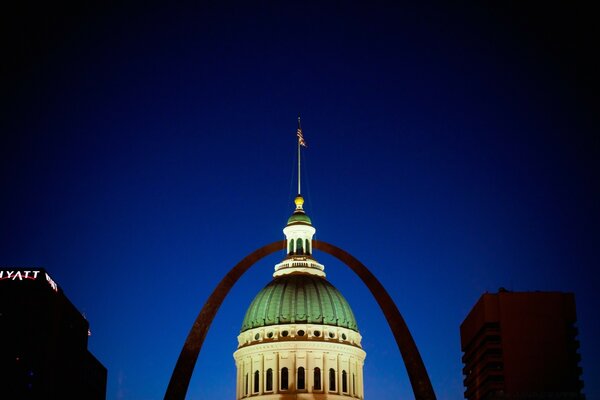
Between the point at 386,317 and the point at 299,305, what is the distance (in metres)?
36.5

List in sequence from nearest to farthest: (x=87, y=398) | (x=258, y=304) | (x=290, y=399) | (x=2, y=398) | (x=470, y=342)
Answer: (x=2, y=398) → (x=87, y=398) → (x=470, y=342) → (x=290, y=399) → (x=258, y=304)

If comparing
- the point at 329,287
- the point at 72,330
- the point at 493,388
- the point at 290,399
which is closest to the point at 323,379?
the point at 290,399

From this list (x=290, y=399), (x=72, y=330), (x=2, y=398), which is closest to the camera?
(x=2, y=398)

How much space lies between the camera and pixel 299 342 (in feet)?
442

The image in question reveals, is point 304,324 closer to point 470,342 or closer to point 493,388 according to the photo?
point 470,342

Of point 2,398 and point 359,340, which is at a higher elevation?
point 359,340

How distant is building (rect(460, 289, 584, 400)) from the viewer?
103125mm

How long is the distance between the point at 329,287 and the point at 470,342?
29.3m

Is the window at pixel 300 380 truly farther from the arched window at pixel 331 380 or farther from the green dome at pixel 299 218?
the green dome at pixel 299 218

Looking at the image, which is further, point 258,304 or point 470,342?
point 258,304

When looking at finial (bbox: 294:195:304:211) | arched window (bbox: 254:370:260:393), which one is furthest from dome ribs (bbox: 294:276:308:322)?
finial (bbox: 294:195:304:211)

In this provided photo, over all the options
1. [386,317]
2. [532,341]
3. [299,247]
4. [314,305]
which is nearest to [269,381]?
[314,305]

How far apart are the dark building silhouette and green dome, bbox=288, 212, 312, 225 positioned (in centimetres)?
5780

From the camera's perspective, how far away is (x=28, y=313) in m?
89.1
